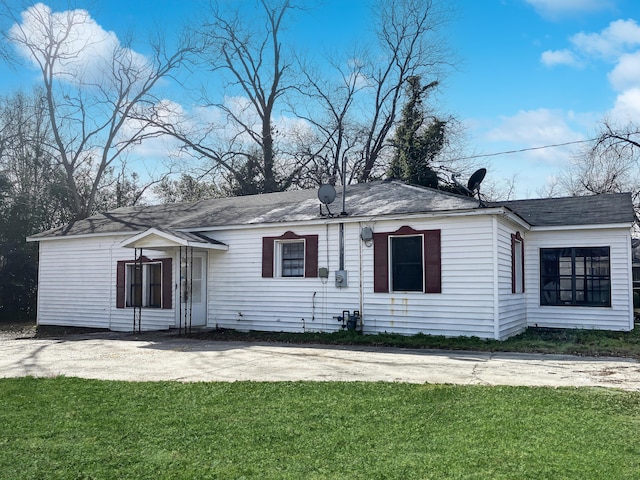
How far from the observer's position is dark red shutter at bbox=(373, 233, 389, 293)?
12.2 meters

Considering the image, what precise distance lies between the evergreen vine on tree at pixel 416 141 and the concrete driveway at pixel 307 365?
16.7m

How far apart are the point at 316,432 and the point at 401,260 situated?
25.7ft

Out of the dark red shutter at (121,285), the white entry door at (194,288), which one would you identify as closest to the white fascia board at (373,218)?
the white entry door at (194,288)

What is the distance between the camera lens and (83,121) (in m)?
27.8

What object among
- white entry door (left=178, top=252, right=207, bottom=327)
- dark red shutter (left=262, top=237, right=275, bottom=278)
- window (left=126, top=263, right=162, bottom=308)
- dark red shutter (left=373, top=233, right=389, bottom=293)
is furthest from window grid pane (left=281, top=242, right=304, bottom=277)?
window (left=126, top=263, right=162, bottom=308)

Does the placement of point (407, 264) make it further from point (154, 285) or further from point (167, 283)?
point (154, 285)

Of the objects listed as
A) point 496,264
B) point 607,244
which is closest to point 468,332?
point 496,264

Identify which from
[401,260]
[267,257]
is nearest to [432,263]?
[401,260]

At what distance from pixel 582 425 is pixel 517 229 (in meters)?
8.84

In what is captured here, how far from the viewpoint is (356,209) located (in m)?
13.2

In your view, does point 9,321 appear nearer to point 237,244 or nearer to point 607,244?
point 237,244

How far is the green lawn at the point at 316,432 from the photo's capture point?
3.88m

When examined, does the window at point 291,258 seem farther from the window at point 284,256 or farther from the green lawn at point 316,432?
the green lawn at point 316,432

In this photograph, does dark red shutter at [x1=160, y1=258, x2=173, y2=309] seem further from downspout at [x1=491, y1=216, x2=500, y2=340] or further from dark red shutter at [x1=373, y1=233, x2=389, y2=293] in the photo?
downspout at [x1=491, y1=216, x2=500, y2=340]
